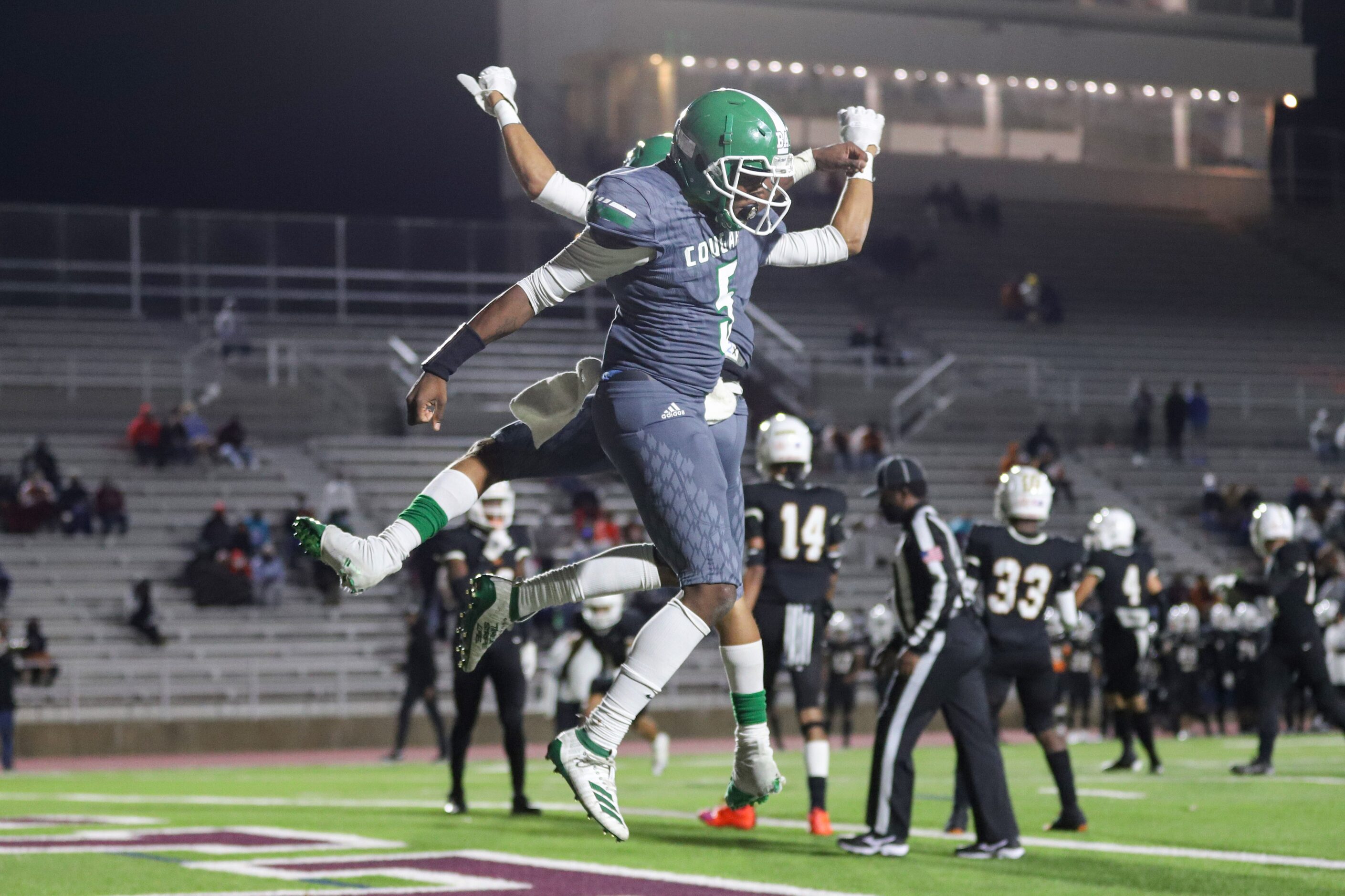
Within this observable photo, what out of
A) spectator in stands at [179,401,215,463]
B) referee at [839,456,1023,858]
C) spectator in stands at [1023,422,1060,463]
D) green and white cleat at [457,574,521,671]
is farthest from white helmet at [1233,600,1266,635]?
green and white cleat at [457,574,521,671]

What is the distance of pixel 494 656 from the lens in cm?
1108

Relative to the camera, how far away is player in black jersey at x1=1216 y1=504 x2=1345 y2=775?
43.5 feet

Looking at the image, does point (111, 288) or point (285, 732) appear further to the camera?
point (111, 288)

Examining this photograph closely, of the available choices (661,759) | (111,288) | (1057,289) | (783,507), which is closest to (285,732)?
(661,759)

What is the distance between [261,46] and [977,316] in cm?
1331

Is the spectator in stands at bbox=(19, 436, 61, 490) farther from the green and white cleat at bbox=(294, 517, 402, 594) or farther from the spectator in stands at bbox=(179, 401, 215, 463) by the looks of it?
the green and white cleat at bbox=(294, 517, 402, 594)

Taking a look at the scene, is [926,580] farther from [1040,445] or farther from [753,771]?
[1040,445]

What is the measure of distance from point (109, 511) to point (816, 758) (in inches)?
593

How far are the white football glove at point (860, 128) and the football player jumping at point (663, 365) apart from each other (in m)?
0.65

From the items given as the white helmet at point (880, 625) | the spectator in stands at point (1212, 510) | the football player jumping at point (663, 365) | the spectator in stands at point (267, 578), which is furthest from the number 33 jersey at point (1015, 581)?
the spectator in stands at point (1212, 510)

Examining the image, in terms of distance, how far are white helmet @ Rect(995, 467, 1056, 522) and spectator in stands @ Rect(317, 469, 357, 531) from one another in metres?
14.0

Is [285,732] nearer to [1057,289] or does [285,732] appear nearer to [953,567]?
[953,567]

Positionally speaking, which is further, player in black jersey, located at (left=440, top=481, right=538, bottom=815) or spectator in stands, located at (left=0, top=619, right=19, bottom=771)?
spectator in stands, located at (left=0, top=619, right=19, bottom=771)

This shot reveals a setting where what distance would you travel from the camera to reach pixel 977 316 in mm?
34062
